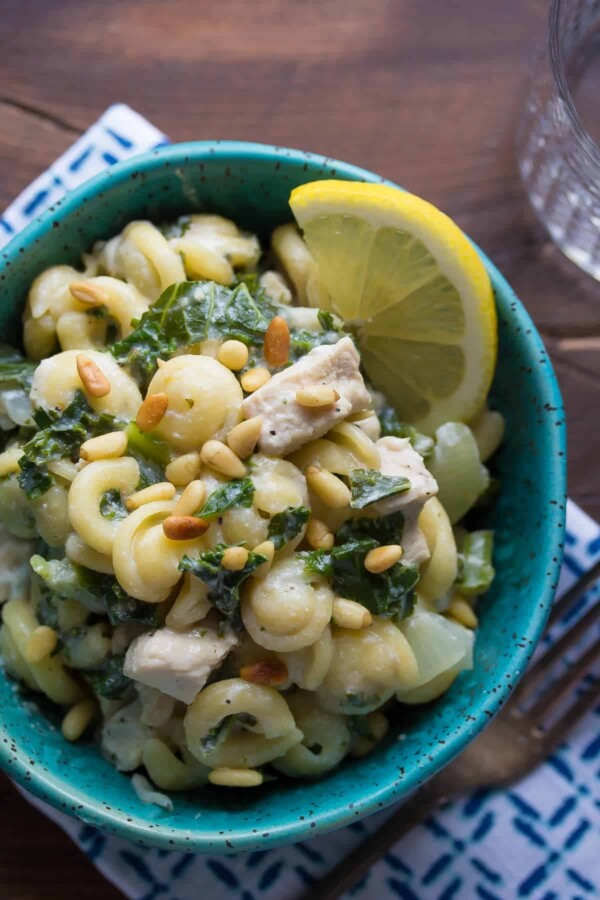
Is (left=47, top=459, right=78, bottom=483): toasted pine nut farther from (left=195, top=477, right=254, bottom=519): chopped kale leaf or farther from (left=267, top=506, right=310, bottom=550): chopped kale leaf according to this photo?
(left=267, top=506, right=310, bottom=550): chopped kale leaf

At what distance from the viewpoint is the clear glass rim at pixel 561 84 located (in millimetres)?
2148

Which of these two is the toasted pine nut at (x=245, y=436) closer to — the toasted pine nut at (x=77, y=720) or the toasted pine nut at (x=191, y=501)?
the toasted pine nut at (x=191, y=501)

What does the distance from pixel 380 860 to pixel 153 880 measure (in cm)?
51

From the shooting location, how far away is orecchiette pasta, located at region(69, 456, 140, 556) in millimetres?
1618

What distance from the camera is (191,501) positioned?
1603 millimetres

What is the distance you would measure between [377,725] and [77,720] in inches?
23.3

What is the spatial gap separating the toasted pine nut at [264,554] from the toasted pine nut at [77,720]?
1.73 feet

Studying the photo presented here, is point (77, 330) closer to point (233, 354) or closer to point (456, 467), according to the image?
point (233, 354)

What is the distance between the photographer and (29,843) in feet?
7.28

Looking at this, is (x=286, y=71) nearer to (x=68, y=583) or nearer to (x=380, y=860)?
(x=68, y=583)

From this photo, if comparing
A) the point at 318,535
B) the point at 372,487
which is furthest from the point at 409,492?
the point at 318,535

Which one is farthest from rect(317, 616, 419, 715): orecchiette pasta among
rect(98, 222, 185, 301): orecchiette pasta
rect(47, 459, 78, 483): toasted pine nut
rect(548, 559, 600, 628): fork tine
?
rect(98, 222, 185, 301): orecchiette pasta

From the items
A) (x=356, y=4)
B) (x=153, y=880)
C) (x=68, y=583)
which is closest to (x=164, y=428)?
(x=68, y=583)

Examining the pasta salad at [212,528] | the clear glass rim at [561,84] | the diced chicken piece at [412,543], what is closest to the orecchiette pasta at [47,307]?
the pasta salad at [212,528]
